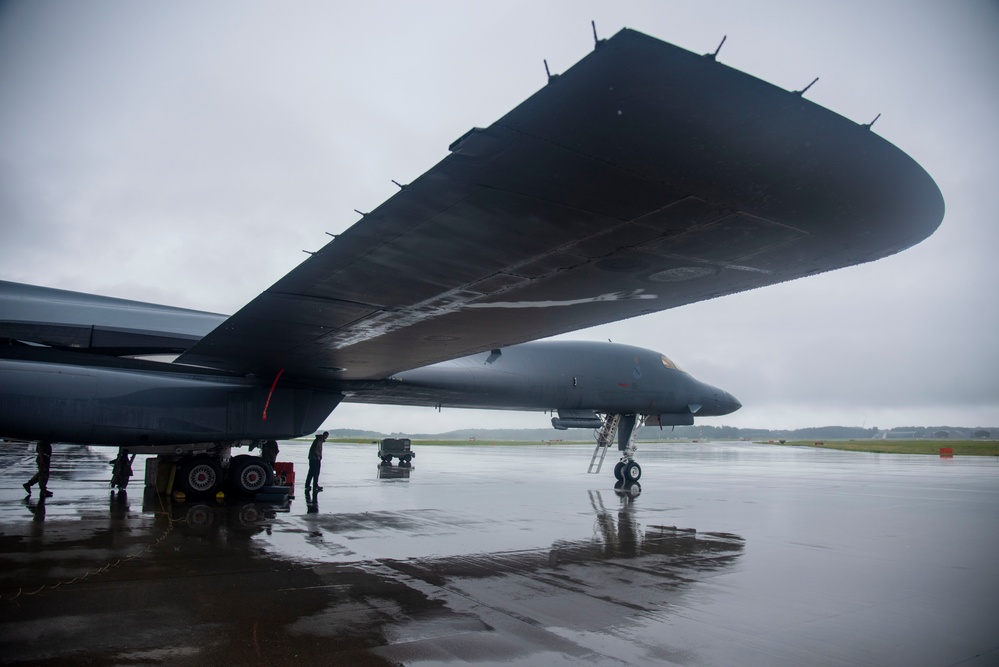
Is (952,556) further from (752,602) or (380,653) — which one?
(380,653)

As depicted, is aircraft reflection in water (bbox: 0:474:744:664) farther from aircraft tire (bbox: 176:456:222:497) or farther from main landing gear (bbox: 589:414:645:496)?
main landing gear (bbox: 589:414:645:496)

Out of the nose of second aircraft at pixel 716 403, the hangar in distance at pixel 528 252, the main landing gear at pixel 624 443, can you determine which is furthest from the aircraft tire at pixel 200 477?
the nose of second aircraft at pixel 716 403

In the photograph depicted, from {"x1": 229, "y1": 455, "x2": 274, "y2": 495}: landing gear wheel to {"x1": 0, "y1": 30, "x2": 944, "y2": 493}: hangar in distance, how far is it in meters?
1.27

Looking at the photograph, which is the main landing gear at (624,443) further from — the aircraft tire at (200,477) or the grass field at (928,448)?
the grass field at (928,448)

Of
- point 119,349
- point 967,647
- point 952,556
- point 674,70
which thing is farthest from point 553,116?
point 119,349

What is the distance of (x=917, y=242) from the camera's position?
4.87 meters

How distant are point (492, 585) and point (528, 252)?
2962mm

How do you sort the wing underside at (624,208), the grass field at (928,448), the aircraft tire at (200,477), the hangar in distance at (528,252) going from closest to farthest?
the wing underside at (624,208)
the hangar in distance at (528,252)
the aircraft tire at (200,477)
the grass field at (928,448)

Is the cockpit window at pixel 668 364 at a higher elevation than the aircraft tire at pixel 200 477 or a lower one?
higher

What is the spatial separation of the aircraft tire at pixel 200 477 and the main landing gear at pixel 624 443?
8.82 m

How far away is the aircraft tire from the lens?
12968 millimetres

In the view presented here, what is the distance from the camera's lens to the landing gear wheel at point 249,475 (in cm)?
1325

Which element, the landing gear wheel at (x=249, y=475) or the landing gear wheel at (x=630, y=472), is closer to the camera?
the landing gear wheel at (x=249, y=475)

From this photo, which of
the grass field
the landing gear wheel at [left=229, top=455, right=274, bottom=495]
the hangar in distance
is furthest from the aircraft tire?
the grass field
